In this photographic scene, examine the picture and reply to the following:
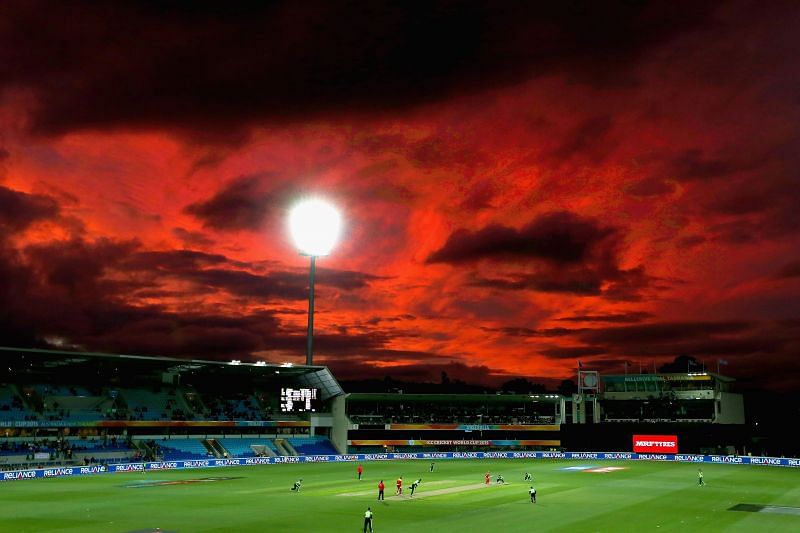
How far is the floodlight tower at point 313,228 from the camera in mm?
109238

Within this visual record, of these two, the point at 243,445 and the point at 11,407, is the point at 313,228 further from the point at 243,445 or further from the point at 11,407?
the point at 11,407

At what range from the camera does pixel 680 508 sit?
50.6m

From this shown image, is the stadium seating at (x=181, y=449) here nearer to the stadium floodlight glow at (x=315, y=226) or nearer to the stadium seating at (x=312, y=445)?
the stadium seating at (x=312, y=445)

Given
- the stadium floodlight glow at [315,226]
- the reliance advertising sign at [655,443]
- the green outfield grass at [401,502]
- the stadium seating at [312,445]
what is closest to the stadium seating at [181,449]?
the green outfield grass at [401,502]

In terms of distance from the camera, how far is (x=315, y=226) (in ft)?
363

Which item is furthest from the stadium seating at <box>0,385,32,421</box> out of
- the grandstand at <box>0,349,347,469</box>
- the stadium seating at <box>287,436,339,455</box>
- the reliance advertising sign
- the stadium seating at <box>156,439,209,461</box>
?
the reliance advertising sign

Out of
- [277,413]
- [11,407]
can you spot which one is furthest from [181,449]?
[11,407]

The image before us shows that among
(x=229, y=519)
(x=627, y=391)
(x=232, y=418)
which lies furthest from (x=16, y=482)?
(x=627, y=391)

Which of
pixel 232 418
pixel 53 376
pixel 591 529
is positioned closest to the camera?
pixel 591 529

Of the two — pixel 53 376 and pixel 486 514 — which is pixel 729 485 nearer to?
pixel 486 514

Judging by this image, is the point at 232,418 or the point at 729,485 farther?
the point at 232,418

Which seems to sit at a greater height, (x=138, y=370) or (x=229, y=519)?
(x=138, y=370)

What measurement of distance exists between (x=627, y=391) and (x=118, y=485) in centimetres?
9948

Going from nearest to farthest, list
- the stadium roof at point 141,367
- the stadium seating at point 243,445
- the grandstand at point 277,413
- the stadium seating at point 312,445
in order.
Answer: the stadium roof at point 141,367 < the grandstand at point 277,413 < the stadium seating at point 243,445 < the stadium seating at point 312,445
